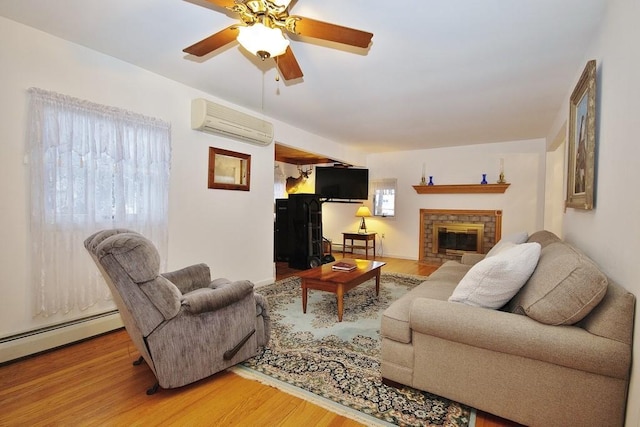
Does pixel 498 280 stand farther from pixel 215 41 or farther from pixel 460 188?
pixel 460 188

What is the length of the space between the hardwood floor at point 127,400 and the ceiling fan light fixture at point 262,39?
2.05 metres

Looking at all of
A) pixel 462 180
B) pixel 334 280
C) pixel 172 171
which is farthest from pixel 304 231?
pixel 462 180

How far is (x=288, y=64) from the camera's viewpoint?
219 centimetres

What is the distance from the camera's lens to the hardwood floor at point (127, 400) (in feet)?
5.19

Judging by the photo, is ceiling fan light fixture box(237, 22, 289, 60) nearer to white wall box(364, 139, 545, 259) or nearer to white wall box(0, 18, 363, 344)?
white wall box(0, 18, 363, 344)

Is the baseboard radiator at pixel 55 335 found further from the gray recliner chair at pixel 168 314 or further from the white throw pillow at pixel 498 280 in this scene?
the white throw pillow at pixel 498 280

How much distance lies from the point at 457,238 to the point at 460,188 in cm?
101

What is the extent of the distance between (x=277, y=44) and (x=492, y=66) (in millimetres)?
2092

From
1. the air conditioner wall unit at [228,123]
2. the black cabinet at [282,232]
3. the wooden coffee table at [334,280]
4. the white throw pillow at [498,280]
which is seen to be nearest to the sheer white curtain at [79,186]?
the air conditioner wall unit at [228,123]

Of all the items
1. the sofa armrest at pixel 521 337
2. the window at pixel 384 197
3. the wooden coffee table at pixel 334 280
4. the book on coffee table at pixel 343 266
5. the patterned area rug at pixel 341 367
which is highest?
the window at pixel 384 197

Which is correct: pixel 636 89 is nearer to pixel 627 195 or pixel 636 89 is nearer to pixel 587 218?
pixel 627 195

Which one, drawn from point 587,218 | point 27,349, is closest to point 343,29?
point 587,218

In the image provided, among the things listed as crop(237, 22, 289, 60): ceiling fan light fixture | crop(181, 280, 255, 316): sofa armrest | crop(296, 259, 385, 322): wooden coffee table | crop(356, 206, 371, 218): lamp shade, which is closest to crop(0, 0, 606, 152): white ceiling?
crop(237, 22, 289, 60): ceiling fan light fixture

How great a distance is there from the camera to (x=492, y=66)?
2.72 meters
